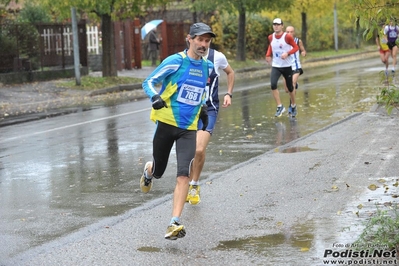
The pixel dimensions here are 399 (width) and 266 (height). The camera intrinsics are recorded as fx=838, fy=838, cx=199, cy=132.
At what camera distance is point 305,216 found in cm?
774

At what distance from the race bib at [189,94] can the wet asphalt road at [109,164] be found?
1.13m

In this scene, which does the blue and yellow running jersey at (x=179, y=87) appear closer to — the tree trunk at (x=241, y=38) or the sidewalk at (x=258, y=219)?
the sidewalk at (x=258, y=219)

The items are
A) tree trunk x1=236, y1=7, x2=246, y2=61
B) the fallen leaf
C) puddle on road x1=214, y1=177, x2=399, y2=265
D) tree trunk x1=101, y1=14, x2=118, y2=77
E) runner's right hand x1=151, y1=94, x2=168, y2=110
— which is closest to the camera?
puddle on road x1=214, y1=177, x2=399, y2=265

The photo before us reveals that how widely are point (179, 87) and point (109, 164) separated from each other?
4.32 m

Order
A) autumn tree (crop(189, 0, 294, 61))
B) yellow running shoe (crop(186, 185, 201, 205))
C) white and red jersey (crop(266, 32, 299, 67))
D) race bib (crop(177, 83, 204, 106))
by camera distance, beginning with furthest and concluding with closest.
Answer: autumn tree (crop(189, 0, 294, 61))
white and red jersey (crop(266, 32, 299, 67))
yellow running shoe (crop(186, 185, 201, 205))
race bib (crop(177, 83, 204, 106))

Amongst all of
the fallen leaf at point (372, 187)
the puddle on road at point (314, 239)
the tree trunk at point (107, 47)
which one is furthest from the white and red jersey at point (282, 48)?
the tree trunk at point (107, 47)

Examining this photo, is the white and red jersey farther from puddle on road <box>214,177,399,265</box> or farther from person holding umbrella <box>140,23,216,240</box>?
person holding umbrella <box>140,23,216,240</box>

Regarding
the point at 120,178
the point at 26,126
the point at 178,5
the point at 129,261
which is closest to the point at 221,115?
the point at 26,126

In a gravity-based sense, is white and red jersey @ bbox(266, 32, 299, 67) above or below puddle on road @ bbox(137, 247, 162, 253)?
above

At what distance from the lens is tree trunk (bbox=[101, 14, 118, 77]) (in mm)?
28062

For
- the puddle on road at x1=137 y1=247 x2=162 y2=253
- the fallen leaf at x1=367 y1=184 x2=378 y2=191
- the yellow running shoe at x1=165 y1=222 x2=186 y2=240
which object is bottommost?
the puddle on road at x1=137 y1=247 x2=162 y2=253

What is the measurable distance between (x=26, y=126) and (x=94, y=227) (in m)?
9.59

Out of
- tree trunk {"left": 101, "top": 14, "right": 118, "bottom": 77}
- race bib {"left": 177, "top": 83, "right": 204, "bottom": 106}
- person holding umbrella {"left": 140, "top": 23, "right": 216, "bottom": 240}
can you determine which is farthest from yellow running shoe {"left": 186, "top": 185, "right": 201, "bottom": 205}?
tree trunk {"left": 101, "top": 14, "right": 118, "bottom": 77}

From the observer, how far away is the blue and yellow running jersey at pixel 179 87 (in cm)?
735
